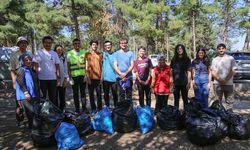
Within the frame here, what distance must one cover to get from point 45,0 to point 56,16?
201 cm

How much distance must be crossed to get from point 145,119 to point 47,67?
7.28 ft

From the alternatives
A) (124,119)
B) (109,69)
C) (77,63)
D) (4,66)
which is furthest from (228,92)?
(4,66)

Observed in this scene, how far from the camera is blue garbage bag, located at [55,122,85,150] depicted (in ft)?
16.3

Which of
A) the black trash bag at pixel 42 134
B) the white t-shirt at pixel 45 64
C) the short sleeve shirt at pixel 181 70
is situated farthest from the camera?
the short sleeve shirt at pixel 181 70

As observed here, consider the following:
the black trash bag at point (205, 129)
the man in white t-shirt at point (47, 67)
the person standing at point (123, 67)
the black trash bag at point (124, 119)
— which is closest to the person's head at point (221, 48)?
the black trash bag at point (205, 129)

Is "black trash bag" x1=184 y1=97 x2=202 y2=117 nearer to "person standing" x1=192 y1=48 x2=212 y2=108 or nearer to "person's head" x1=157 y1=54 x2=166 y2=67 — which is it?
"person standing" x1=192 y1=48 x2=212 y2=108

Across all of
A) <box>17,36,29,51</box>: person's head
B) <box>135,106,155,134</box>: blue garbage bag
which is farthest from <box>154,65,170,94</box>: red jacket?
<box>17,36,29,51</box>: person's head

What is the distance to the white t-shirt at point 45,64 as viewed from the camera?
5.89 m

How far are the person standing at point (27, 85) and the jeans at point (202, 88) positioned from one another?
133 inches

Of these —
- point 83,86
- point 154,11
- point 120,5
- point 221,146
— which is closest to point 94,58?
point 83,86

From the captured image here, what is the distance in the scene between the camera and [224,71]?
628cm

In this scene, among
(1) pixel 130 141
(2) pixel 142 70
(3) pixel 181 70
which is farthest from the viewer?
(2) pixel 142 70

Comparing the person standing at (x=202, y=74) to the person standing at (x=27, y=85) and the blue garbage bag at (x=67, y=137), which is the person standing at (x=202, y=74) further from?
the person standing at (x=27, y=85)

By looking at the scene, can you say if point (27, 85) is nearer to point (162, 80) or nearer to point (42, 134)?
point (42, 134)
